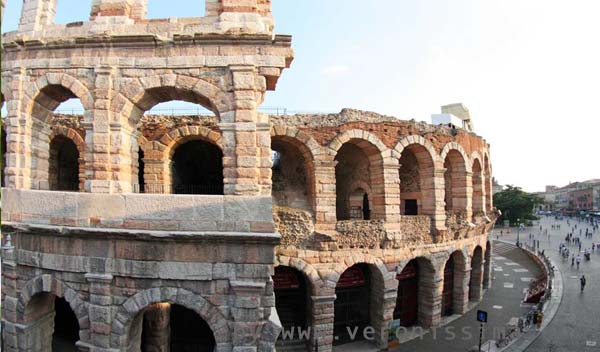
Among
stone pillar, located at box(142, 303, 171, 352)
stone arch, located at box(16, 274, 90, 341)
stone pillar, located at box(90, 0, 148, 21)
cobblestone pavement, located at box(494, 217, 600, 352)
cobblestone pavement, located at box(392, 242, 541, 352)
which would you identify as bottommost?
cobblestone pavement, located at box(392, 242, 541, 352)

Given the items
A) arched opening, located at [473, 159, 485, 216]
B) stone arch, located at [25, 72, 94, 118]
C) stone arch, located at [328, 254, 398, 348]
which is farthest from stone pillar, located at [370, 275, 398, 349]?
stone arch, located at [25, 72, 94, 118]

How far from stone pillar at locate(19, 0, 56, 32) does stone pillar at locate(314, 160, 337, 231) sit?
26.9 ft

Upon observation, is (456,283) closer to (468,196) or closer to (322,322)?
(468,196)

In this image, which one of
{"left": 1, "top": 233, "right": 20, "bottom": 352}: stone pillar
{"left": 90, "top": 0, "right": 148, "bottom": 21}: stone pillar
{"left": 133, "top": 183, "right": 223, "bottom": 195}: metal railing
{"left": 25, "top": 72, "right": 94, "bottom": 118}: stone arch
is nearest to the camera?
{"left": 25, "top": 72, "right": 94, "bottom": 118}: stone arch

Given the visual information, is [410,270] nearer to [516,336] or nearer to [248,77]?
[516,336]

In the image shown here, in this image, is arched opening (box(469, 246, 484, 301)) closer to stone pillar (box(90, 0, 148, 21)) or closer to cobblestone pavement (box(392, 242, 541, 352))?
cobblestone pavement (box(392, 242, 541, 352))

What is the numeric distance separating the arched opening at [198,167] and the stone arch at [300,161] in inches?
128

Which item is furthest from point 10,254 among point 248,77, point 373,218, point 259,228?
point 373,218

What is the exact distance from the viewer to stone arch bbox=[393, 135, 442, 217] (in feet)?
44.7

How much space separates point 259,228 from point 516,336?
1235cm

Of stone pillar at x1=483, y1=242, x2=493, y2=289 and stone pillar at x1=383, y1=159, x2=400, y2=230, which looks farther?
stone pillar at x1=483, y1=242, x2=493, y2=289

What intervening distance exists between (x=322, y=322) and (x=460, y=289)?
7.61 m

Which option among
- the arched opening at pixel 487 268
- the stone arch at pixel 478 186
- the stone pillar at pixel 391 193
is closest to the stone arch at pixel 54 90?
the stone pillar at pixel 391 193

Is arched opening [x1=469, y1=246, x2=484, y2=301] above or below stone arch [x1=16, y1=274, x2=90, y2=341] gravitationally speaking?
below
